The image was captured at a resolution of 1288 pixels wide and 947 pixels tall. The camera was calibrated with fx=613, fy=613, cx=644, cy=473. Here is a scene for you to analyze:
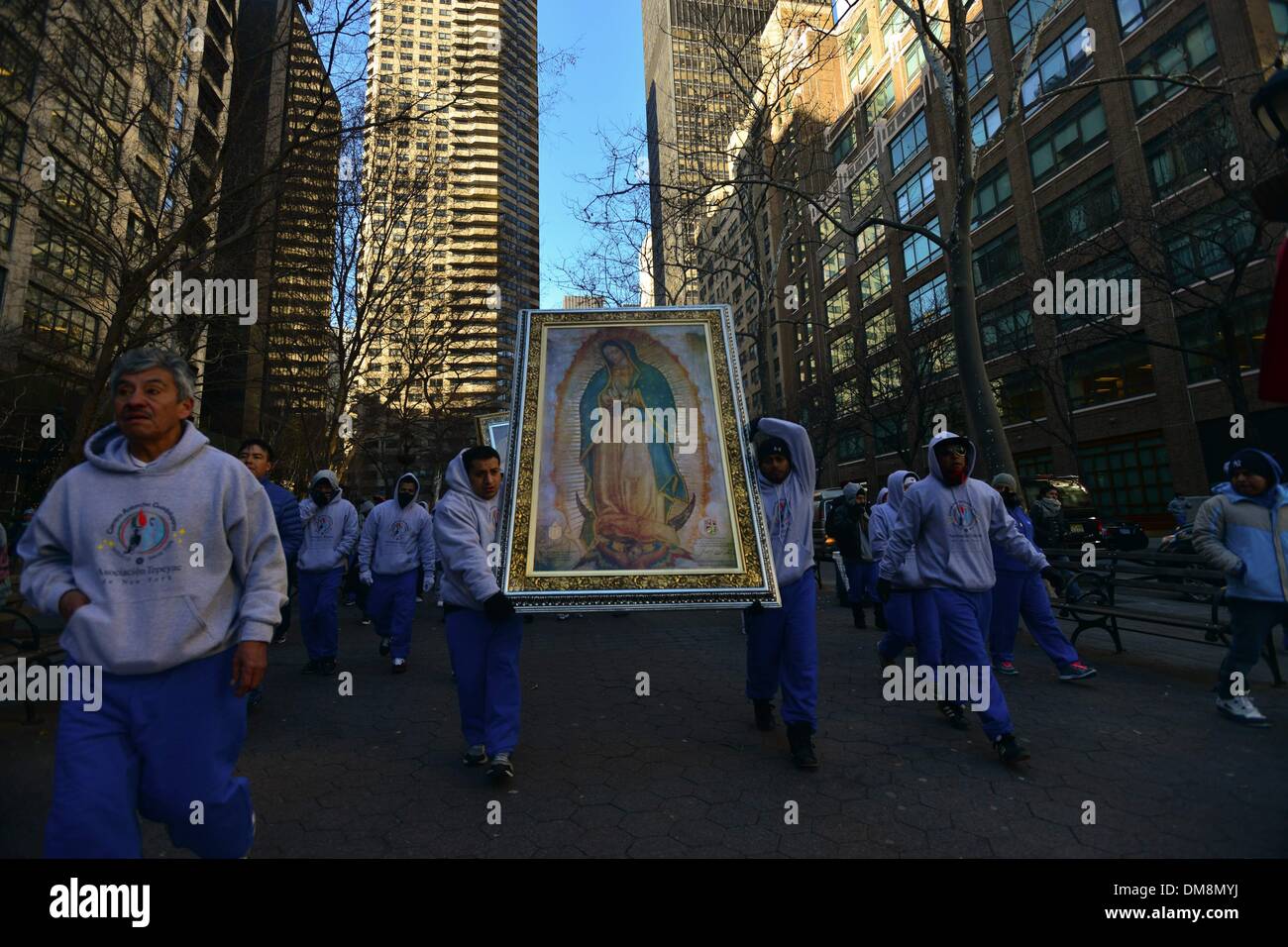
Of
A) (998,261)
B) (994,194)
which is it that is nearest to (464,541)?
(998,261)

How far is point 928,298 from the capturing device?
3594 centimetres

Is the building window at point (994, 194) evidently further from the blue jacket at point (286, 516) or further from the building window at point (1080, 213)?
the blue jacket at point (286, 516)

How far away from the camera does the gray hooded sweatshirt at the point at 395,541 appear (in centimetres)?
717

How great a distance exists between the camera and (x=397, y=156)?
15.4 m

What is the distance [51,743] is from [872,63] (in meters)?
51.3

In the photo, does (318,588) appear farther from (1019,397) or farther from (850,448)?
(850,448)

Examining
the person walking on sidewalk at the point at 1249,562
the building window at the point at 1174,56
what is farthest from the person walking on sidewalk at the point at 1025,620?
the building window at the point at 1174,56

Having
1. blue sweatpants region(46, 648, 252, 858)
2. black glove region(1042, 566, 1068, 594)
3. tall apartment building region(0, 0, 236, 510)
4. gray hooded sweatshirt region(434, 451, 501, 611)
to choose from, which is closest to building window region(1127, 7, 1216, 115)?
black glove region(1042, 566, 1068, 594)

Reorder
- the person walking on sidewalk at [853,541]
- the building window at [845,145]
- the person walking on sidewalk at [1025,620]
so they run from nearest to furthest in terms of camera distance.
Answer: the person walking on sidewalk at [1025,620], the person walking on sidewalk at [853,541], the building window at [845,145]

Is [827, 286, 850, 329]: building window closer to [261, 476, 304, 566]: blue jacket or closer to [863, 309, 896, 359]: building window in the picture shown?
[863, 309, 896, 359]: building window

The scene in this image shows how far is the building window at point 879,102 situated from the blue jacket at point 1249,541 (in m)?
43.0

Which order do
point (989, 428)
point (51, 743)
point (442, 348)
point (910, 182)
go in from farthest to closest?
1. point (910, 182)
2. point (442, 348)
3. point (989, 428)
4. point (51, 743)
